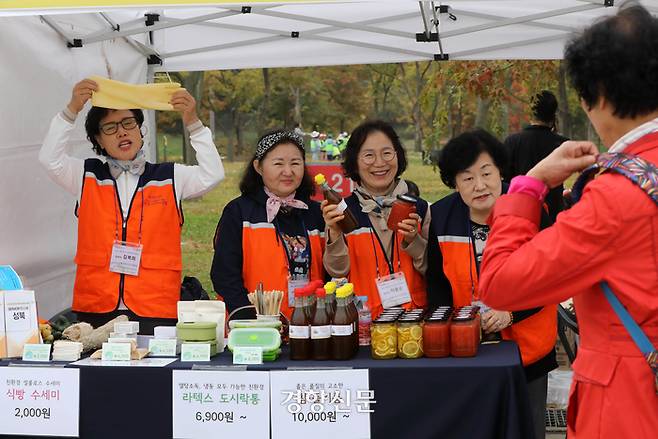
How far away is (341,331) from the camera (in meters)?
2.51

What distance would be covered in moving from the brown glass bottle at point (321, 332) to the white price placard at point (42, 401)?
29.4 inches

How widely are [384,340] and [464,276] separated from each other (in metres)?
0.59

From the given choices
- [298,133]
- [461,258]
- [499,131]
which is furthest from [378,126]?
[499,131]

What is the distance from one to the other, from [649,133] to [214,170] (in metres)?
2.26

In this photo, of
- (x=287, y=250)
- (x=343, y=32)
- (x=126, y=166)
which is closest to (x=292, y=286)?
(x=287, y=250)

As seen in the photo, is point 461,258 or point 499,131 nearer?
point 461,258

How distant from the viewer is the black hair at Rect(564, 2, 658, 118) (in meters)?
1.58

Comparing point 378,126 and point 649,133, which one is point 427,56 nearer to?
point 378,126

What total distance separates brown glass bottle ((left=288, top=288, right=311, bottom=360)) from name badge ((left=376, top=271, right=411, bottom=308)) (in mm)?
590

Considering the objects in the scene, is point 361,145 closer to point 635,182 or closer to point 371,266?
point 371,266

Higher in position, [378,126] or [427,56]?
[427,56]

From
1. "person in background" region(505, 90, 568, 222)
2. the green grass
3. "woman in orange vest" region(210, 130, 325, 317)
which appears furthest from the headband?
the green grass

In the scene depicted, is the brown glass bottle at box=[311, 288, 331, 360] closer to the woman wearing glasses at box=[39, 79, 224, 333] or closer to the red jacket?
the red jacket

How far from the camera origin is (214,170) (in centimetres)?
359
